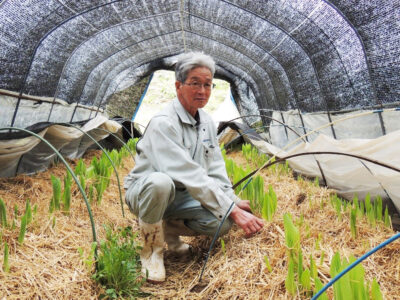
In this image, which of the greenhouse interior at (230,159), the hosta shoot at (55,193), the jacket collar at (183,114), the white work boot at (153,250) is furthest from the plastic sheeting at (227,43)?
the white work boot at (153,250)

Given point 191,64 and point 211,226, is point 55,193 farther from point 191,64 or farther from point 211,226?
point 191,64

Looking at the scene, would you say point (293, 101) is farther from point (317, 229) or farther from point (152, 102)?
point (152, 102)

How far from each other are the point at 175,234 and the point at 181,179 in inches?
18.5

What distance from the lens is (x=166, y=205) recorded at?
1463 mm

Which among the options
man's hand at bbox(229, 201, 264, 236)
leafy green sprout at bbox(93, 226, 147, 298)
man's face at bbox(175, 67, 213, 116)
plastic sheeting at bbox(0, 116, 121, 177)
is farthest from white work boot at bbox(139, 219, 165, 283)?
plastic sheeting at bbox(0, 116, 121, 177)

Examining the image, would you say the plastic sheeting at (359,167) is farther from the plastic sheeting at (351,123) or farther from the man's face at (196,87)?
the man's face at (196,87)

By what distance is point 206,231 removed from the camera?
157cm

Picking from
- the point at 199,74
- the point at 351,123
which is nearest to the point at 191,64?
the point at 199,74

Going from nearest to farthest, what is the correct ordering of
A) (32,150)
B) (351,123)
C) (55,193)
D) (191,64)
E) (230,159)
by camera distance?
1. (191,64)
2. (55,193)
3. (351,123)
4. (32,150)
5. (230,159)

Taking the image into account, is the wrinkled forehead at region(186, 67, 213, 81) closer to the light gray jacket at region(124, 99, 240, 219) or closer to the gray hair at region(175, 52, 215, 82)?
the gray hair at region(175, 52, 215, 82)

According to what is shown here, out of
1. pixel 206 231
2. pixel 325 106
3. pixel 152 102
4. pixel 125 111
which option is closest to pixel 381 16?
pixel 325 106

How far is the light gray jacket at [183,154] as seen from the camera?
142 cm

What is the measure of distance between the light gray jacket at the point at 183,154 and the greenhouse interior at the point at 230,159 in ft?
0.16

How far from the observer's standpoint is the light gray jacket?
1.42m
